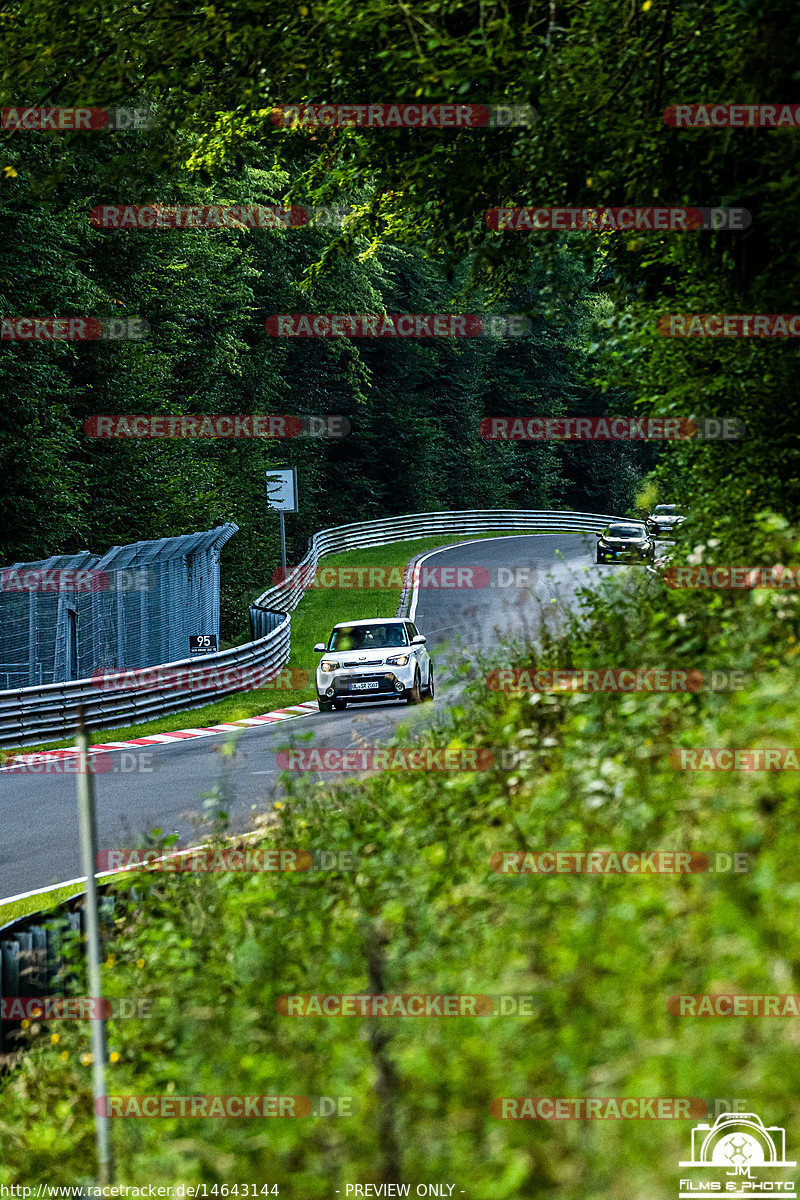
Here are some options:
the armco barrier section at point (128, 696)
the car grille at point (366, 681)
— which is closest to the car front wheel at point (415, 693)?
the car grille at point (366, 681)

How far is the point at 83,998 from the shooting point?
753 centimetres

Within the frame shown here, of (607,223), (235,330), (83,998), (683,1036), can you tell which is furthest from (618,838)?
(235,330)

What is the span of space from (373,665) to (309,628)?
14.1 metres

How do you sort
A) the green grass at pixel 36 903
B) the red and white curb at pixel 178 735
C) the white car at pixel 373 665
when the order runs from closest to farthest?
1. the green grass at pixel 36 903
2. the red and white curb at pixel 178 735
3. the white car at pixel 373 665

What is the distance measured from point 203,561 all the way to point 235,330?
19.3 metres

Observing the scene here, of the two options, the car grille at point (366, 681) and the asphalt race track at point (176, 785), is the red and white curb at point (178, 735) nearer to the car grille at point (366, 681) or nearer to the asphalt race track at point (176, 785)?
the asphalt race track at point (176, 785)

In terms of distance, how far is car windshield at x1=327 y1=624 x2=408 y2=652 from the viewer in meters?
21.9

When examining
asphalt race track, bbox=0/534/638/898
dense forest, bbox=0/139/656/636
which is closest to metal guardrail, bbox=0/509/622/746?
asphalt race track, bbox=0/534/638/898

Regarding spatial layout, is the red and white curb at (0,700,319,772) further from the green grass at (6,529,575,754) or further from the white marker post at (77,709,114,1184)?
the white marker post at (77,709,114,1184)

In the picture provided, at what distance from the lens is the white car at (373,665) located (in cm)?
2139

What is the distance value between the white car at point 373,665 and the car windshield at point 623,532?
2326 centimetres

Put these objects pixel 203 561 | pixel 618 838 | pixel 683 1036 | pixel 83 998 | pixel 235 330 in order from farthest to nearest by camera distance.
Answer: pixel 235 330
pixel 203 561
pixel 83 998
pixel 618 838
pixel 683 1036

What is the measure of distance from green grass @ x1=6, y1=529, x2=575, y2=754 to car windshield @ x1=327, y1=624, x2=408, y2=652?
2442 mm

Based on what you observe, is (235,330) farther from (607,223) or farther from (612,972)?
(612,972)
